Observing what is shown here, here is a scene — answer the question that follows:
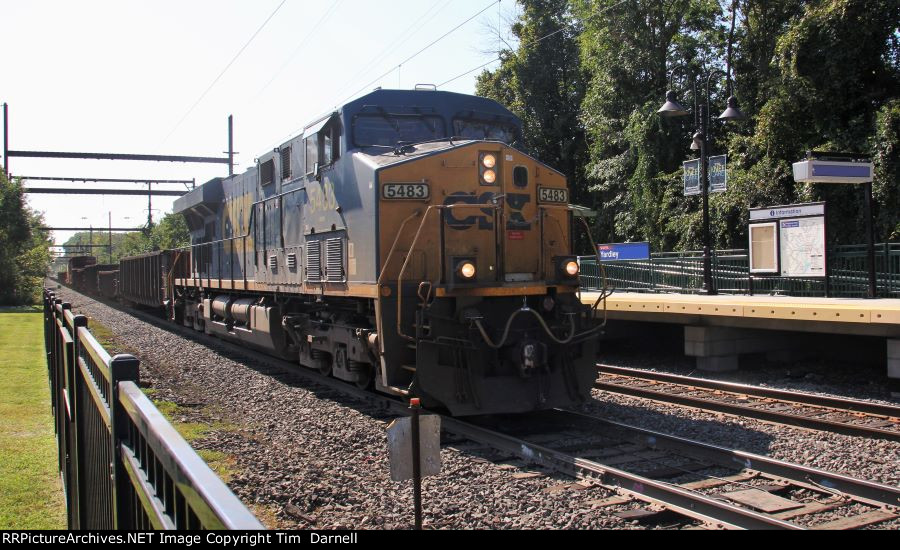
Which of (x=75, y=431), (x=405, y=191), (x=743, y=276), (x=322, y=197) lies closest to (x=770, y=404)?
(x=405, y=191)

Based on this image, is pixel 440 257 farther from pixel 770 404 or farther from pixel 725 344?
pixel 725 344

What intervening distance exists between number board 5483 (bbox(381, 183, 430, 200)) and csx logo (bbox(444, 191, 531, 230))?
11.3 inches

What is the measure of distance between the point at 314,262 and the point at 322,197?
90 centimetres

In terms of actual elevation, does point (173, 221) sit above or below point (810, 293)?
above

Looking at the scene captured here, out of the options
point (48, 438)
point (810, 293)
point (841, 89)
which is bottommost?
point (48, 438)

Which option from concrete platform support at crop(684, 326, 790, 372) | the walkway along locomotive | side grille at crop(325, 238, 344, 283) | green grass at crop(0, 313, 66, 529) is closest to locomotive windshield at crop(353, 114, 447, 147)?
the walkway along locomotive

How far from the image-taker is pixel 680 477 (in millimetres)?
6410

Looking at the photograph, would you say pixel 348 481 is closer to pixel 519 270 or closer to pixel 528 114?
pixel 519 270

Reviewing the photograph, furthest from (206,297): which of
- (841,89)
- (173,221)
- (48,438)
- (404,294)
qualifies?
A: (173,221)

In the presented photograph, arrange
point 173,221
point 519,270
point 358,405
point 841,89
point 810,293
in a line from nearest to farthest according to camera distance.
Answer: point 519,270, point 358,405, point 810,293, point 841,89, point 173,221

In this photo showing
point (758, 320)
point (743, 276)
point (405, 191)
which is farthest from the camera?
point (743, 276)

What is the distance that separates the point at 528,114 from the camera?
1447 inches

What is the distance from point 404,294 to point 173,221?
5731 centimetres

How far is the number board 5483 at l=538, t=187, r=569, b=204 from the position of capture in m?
8.83
